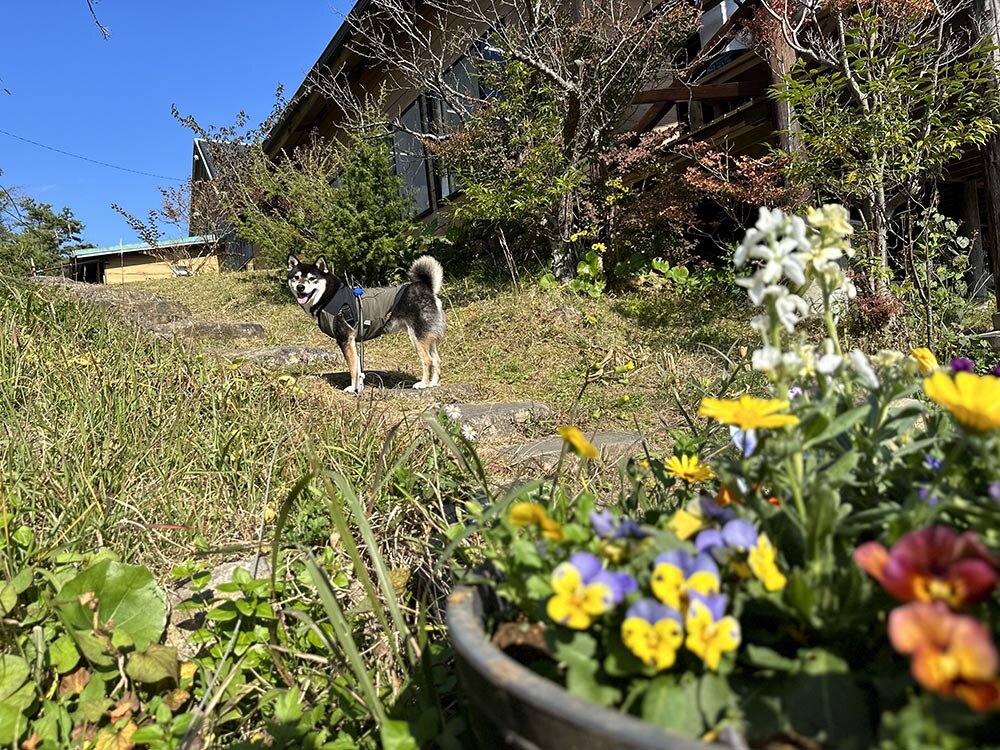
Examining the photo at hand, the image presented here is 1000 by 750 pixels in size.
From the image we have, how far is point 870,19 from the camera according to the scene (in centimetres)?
432

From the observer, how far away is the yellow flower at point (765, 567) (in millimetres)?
625

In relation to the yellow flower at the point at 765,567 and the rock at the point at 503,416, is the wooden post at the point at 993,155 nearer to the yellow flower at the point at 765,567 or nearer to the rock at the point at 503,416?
the rock at the point at 503,416

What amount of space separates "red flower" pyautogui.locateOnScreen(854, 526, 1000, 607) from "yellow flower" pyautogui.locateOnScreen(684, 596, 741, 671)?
13cm

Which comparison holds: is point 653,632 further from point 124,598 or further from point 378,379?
point 378,379

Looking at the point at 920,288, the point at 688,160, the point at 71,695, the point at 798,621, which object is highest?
the point at 688,160

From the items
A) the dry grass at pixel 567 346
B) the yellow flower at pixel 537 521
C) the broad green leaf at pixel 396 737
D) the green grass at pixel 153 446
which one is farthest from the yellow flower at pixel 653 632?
the dry grass at pixel 567 346

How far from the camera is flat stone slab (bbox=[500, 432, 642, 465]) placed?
8.41 ft

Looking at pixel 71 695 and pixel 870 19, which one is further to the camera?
pixel 870 19

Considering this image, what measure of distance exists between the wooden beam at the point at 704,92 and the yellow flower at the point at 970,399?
7.46m

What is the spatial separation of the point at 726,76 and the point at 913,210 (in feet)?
11.4

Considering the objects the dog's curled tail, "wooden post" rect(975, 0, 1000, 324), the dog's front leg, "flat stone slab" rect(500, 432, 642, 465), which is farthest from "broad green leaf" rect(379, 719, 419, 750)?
"wooden post" rect(975, 0, 1000, 324)

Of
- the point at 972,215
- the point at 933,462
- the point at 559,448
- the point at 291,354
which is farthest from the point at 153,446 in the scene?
the point at 972,215

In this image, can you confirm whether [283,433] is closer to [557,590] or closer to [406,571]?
[406,571]

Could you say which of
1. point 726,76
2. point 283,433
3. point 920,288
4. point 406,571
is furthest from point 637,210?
point 406,571
